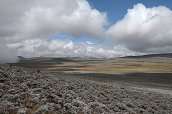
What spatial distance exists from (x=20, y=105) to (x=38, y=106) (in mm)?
1233

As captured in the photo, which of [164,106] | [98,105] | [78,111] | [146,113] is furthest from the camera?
[164,106]

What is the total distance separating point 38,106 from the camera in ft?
65.2

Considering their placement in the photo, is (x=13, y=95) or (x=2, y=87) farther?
(x=2, y=87)

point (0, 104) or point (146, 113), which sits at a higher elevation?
point (0, 104)

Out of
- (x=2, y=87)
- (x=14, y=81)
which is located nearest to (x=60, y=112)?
(x=2, y=87)

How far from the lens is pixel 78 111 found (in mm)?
20297

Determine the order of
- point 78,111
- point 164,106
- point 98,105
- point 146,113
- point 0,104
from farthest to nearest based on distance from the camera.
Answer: point 164,106 < point 146,113 < point 98,105 < point 78,111 < point 0,104

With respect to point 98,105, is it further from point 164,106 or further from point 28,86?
point 164,106

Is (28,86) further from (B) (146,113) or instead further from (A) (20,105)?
(B) (146,113)

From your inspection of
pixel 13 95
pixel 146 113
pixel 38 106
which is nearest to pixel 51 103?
pixel 38 106

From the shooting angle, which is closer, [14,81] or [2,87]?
[2,87]

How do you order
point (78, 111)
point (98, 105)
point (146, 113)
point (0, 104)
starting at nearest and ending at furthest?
point (0, 104) < point (78, 111) < point (98, 105) < point (146, 113)

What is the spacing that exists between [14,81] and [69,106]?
8.16m

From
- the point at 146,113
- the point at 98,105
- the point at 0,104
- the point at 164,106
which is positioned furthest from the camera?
the point at 164,106
